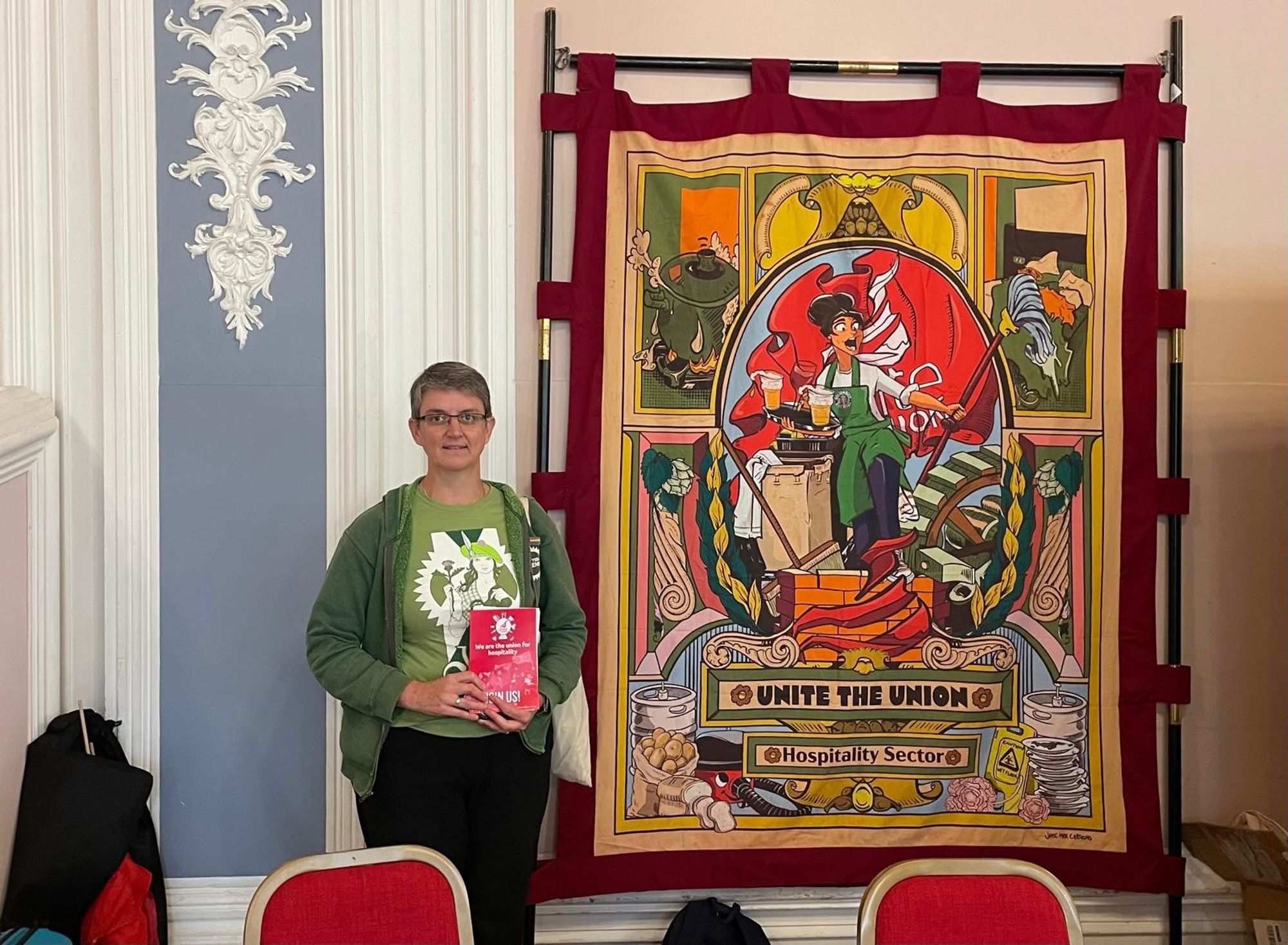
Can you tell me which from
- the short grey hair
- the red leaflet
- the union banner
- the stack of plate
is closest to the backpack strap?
the red leaflet

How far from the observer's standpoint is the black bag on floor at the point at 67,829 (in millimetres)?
2232

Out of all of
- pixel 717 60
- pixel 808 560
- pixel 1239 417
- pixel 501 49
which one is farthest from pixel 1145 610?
pixel 501 49

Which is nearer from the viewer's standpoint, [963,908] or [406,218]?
[963,908]

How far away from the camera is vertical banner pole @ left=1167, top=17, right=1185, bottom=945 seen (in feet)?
9.00

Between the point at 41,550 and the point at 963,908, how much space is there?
205cm

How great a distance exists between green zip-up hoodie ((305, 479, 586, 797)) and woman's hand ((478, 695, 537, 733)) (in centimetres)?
7

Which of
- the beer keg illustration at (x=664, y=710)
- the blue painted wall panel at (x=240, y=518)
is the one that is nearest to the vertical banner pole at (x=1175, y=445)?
the beer keg illustration at (x=664, y=710)

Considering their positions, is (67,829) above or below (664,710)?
below

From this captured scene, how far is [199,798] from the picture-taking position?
2.60m

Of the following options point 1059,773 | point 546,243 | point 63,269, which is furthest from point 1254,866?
point 63,269

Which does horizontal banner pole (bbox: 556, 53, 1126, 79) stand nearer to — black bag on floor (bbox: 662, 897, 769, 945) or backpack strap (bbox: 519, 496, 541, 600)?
backpack strap (bbox: 519, 496, 541, 600)

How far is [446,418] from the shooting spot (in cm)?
207

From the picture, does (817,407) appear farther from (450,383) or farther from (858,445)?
(450,383)

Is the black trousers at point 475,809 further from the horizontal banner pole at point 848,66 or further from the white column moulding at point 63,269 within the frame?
the horizontal banner pole at point 848,66
